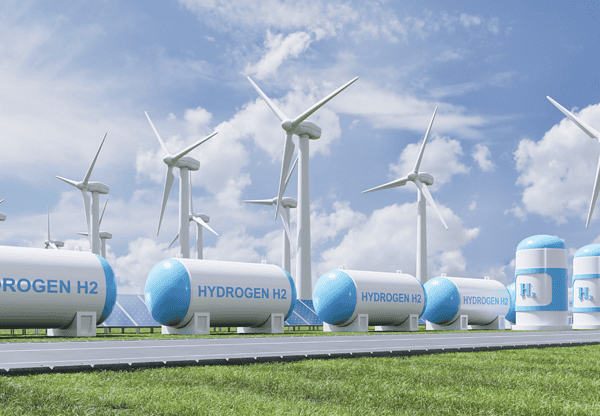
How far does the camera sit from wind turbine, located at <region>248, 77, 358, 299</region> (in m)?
43.0

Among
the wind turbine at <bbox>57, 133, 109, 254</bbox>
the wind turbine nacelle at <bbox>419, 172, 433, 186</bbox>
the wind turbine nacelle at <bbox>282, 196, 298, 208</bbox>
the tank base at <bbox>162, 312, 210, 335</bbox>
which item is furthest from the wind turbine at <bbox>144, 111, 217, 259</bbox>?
the tank base at <bbox>162, 312, 210, 335</bbox>

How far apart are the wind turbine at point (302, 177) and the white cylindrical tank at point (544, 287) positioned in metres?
14.5

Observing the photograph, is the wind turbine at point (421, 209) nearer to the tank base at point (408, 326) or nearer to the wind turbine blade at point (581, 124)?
the wind turbine blade at point (581, 124)

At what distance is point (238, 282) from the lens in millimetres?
28422

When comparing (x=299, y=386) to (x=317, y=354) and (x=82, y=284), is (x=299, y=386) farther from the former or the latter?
(x=82, y=284)

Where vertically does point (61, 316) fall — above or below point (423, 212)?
below

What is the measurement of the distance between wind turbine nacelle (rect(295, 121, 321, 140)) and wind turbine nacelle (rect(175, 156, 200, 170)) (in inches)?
450

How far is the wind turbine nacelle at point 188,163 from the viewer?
169ft

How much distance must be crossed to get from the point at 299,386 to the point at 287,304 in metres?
20.8

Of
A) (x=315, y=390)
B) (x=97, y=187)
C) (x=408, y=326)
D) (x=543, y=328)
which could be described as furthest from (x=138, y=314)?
(x=97, y=187)

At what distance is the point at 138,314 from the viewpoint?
104ft

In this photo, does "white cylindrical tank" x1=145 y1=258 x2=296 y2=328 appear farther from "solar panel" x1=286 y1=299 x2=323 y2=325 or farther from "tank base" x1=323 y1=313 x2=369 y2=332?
"solar panel" x1=286 y1=299 x2=323 y2=325

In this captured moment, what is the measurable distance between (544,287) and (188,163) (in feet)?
96.7

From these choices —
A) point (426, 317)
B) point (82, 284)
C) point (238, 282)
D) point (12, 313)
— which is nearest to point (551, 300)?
point (426, 317)
